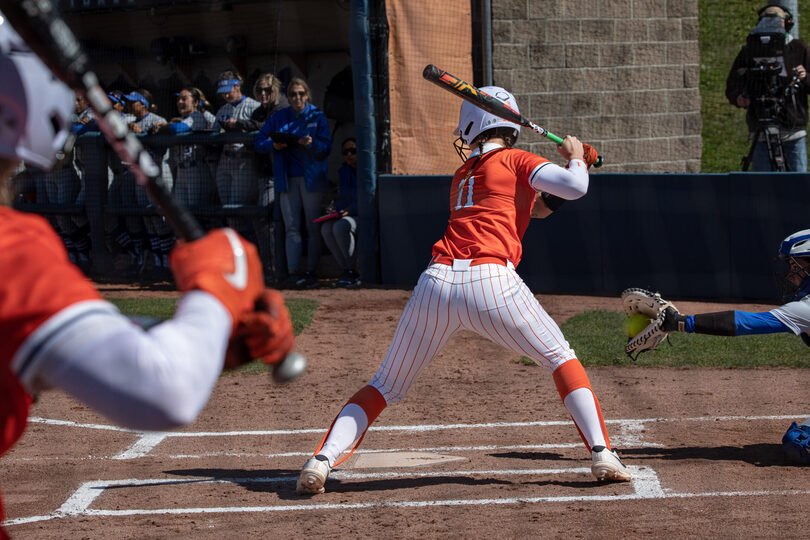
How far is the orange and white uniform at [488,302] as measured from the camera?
444cm

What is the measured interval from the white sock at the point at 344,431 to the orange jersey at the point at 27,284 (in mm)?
2979

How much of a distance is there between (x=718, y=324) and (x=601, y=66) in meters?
7.61

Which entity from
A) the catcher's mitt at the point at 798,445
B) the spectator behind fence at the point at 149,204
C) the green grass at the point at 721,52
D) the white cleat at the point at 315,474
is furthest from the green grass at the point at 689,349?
the green grass at the point at 721,52

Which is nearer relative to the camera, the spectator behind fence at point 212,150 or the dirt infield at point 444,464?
the dirt infield at point 444,464

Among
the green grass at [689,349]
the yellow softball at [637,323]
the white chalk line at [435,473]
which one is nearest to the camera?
the white chalk line at [435,473]

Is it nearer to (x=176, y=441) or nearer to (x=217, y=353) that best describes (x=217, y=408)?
(x=176, y=441)

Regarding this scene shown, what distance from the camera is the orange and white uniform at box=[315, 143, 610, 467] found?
4.44m

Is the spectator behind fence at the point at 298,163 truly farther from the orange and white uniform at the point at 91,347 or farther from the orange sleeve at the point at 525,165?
the orange and white uniform at the point at 91,347

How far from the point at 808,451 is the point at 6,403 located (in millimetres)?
4389

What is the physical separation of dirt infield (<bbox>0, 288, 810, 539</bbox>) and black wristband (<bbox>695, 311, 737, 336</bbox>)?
0.75m

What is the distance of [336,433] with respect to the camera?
4.59m

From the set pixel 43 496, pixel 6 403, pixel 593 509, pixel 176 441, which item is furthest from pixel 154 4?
pixel 6 403

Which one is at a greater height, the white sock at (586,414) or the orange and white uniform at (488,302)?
the orange and white uniform at (488,302)

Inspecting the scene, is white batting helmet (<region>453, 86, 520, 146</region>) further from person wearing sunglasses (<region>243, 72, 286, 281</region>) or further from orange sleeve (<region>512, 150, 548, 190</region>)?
person wearing sunglasses (<region>243, 72, 286, 281</region>)
